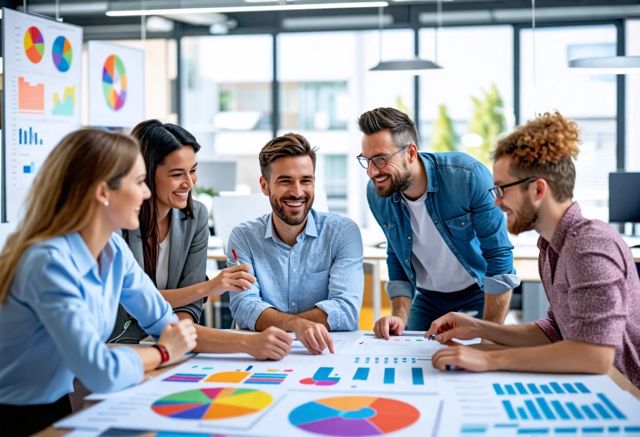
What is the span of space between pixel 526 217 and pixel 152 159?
1252 millimetres

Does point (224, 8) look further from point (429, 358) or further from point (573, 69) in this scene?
point (429, 358)

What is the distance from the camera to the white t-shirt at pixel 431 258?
10.1 ft

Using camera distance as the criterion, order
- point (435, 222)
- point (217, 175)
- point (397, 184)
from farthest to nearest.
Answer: point (217, 175) < point (435, 222) < point (397, 184)

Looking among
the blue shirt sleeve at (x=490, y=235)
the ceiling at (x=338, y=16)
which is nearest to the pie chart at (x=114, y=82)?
the ceiling at (x=338, y=16)

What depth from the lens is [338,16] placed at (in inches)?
348

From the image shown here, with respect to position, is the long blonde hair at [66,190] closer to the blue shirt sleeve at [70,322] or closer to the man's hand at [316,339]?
the blue shirt sleeve at [70,322]

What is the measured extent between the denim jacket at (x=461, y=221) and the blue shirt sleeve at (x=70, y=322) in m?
1.48

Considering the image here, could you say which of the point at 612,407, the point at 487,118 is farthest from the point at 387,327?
the point at 487,118

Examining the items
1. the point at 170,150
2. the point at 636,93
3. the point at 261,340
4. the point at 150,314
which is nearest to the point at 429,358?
the point at 261,340

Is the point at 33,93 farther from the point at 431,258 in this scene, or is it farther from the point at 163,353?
the point at 163,353

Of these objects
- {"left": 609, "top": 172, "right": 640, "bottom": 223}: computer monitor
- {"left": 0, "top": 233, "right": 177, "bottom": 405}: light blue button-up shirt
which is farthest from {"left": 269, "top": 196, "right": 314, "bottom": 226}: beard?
{"left": 609, "top": 172, "right": 640, "bottom": 223}: computer monitor

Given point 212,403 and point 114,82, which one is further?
point 114,82

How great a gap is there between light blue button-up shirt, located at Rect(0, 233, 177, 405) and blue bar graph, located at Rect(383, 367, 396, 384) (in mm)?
582

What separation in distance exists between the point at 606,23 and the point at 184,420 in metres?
7.63
